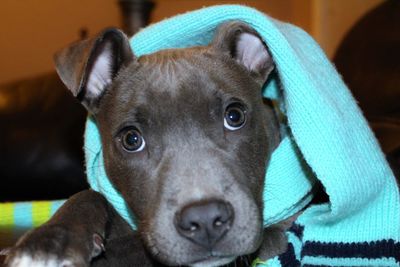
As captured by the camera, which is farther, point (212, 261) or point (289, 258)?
point (289, 258)

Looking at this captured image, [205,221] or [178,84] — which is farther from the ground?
[178,84]

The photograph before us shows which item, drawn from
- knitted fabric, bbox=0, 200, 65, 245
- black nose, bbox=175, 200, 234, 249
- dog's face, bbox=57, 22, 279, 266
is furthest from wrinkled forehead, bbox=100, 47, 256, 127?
knitted fabric, bbox=0, 200, 65, 245

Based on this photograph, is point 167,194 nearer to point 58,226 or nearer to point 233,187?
point 233,187

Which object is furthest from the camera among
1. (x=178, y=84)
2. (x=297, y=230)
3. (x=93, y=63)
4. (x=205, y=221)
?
(x=93, y=63)

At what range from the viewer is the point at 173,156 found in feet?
6.15

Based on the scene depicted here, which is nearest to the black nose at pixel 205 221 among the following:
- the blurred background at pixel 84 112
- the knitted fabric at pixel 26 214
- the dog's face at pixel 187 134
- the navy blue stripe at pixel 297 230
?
the dog's face at pixel 187 134

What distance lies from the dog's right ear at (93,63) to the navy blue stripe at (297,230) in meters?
0.90

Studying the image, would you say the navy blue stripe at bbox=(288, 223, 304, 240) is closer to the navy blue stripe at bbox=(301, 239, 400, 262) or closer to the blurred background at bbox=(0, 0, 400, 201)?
→ the navy blue stripe at bbox=(301, 239, 400, 262)

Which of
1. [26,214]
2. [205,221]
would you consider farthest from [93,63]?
[205,221]

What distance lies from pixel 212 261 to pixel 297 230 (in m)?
0.49

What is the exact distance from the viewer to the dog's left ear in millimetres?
2154

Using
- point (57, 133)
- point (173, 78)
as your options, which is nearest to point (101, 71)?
point (173, 78)

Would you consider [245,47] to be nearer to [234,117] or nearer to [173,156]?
[234,117]

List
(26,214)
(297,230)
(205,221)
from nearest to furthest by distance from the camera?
(205,221)
(297,230)
(26,214)
